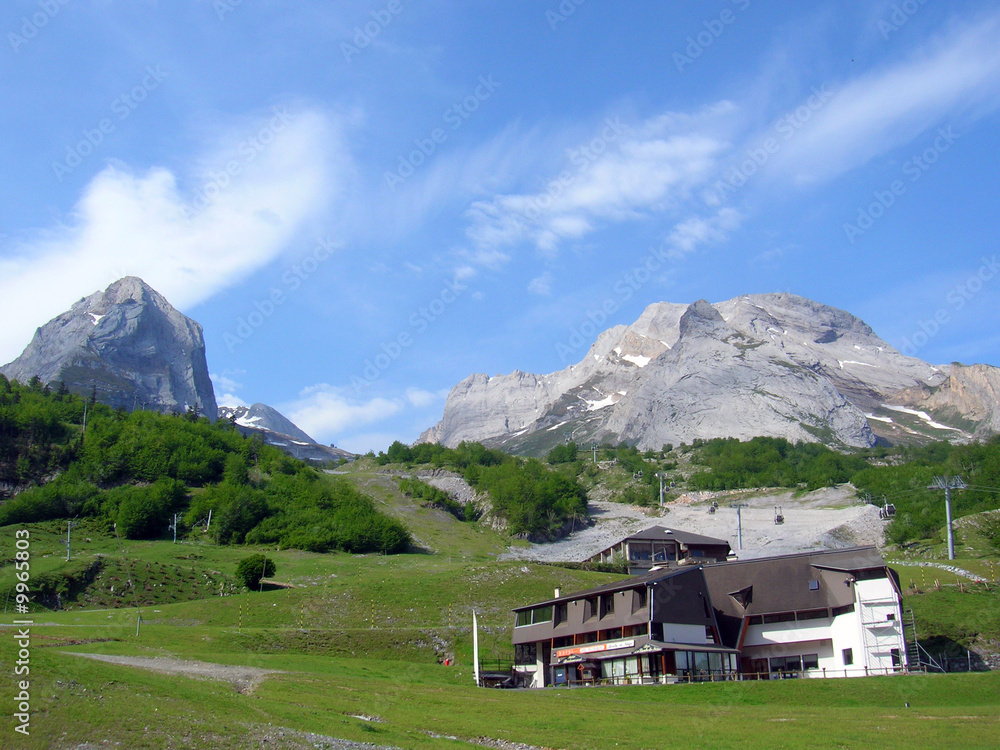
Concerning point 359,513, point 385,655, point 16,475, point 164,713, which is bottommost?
point 385,655

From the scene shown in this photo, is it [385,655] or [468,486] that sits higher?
[468,486]

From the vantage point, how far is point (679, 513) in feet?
467

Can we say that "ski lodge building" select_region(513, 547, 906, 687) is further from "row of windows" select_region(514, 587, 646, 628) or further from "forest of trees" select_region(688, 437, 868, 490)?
"forest of trees" select_region(688, 437, 868, 490)

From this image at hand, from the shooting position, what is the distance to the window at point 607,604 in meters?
50.9

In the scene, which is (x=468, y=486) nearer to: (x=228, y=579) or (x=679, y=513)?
(x=679, y=513)

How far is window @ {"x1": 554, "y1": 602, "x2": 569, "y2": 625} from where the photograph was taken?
53344 millimetres

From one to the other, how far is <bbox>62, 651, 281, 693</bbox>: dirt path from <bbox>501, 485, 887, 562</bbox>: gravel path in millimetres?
75661

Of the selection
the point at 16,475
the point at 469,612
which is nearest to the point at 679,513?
the point at 469,612

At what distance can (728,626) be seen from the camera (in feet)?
174

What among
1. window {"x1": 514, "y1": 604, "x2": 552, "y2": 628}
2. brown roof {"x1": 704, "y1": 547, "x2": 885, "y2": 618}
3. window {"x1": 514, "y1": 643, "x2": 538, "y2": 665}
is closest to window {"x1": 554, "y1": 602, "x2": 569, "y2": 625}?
window {"x1": 514, "y1": 604, "x2": 552, "y2": 628}

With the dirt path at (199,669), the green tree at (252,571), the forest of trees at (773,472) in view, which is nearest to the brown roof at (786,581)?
the dirt path at (199,669)

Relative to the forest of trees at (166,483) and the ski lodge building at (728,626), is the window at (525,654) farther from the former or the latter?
the forest of trees at (166,483)

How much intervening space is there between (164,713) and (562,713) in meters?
15.6

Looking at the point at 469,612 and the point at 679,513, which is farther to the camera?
the point at 679,513
